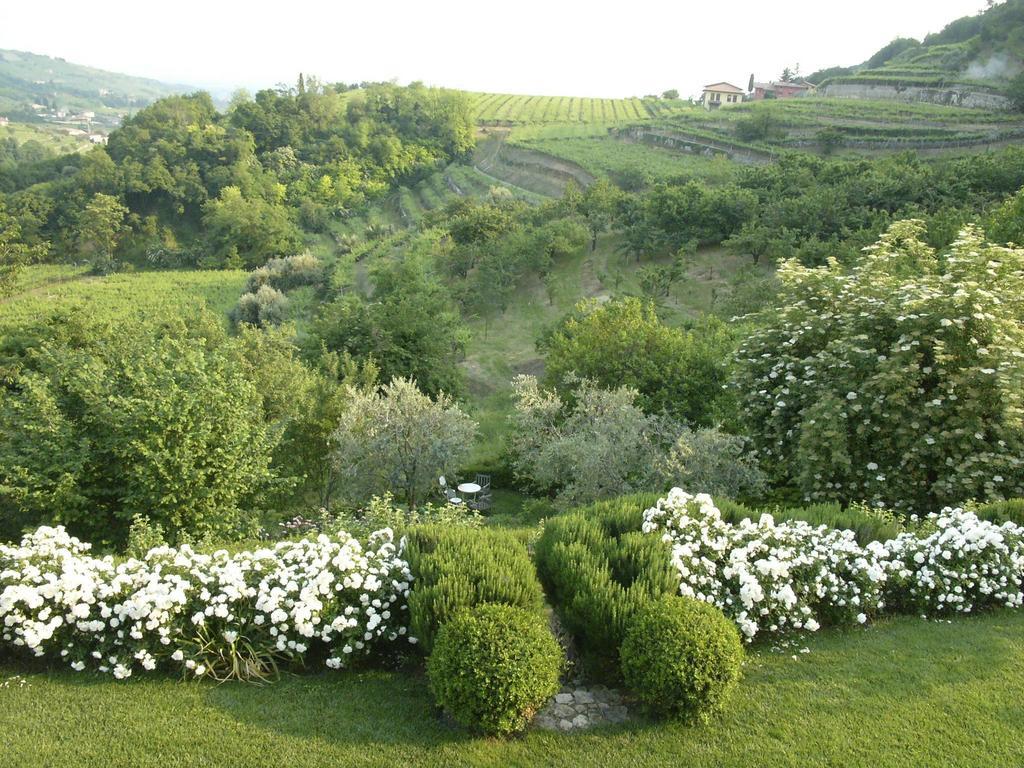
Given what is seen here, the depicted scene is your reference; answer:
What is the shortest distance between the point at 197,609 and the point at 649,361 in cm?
1505

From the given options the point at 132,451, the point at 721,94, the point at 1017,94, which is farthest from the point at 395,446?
the point at 721,94

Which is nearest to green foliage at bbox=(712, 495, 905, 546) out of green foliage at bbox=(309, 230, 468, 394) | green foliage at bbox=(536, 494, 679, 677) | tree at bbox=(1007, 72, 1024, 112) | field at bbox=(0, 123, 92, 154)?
green foliage at bbox=(536, 494, 679, 677)

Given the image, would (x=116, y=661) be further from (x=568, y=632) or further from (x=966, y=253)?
(x=966, y=253)

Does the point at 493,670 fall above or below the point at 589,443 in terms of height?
above

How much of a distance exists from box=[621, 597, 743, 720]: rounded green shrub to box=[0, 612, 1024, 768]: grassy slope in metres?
0.24

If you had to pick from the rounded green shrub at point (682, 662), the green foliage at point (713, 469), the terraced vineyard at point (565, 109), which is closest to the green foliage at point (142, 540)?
the rounded green shrub at point (682, 662)

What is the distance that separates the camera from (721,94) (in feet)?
301

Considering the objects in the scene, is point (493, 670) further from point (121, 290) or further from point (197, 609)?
point (121, 290)

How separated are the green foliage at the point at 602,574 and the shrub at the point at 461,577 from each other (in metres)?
0.39

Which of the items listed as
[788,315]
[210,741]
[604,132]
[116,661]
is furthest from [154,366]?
[604,132]

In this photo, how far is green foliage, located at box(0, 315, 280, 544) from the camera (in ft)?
32.5

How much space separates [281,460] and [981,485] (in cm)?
1376

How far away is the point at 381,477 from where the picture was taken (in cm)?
1547

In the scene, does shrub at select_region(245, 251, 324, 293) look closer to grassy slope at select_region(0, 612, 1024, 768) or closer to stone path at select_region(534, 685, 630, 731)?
grassy slope at select_region(0, 612, 1024, 768)
